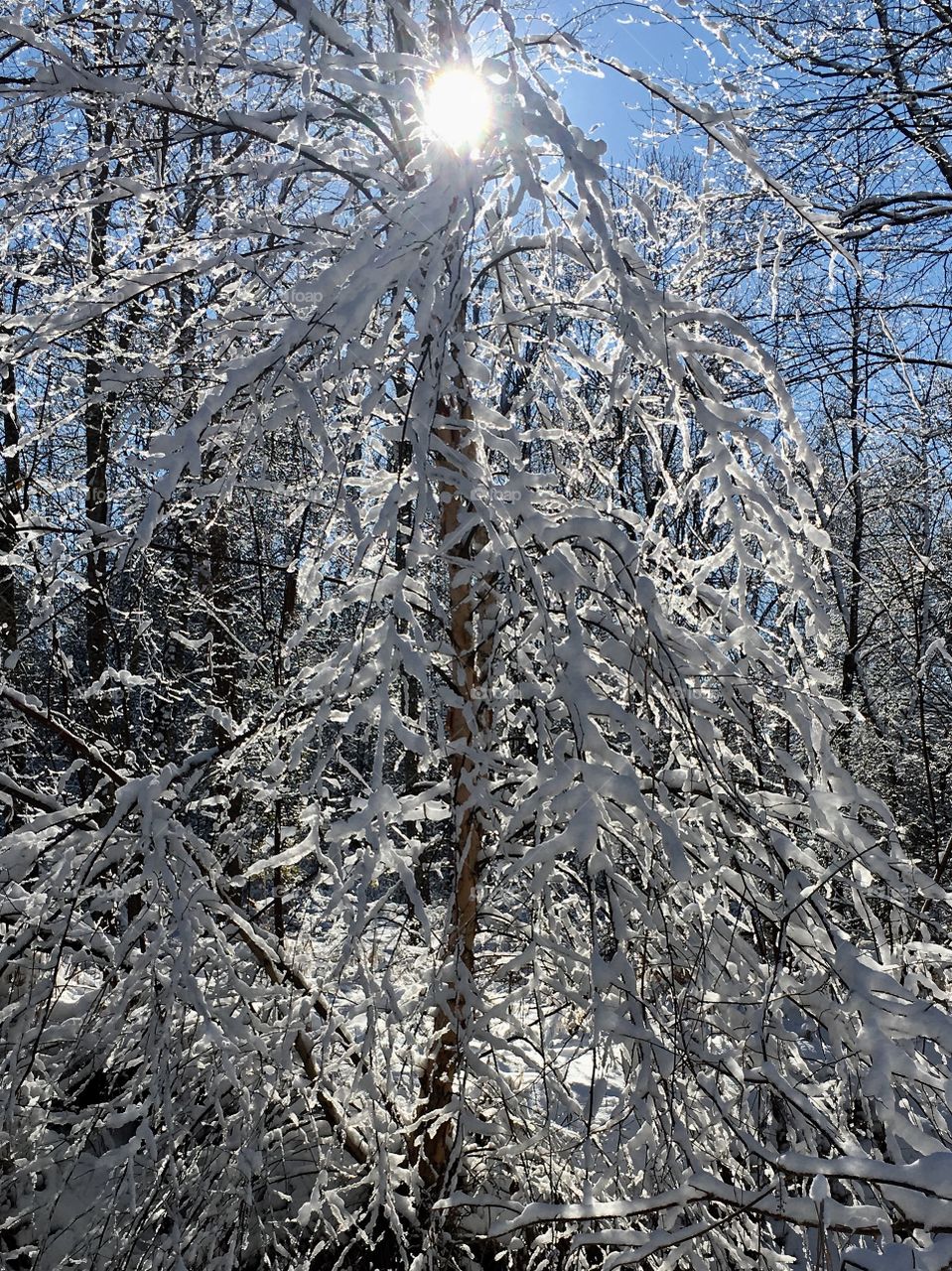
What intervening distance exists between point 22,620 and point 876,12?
266 inches

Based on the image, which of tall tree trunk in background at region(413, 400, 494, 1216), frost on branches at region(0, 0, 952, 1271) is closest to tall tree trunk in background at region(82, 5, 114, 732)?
frost on branches at region(0, 0, 952, 1271)

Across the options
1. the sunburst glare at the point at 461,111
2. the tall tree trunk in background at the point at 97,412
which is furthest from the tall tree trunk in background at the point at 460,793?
the tall tree trunk in background at the point at 97,412

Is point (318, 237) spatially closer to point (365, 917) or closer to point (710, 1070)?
point (365, 917)

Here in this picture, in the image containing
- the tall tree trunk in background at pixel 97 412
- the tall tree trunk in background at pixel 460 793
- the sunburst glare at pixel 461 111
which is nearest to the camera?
the sunburst glare at pixel 461 111

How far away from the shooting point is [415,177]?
2055mm

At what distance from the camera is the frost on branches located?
4.18 ft

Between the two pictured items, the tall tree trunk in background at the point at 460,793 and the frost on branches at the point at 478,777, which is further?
the tall tree trunk in background at the point at 460,793

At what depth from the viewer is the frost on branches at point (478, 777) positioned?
4.18 feet

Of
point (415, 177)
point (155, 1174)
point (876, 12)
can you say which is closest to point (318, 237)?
point (415, 177)

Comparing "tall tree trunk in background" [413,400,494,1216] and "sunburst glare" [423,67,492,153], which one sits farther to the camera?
"tall tree trunk in background" [413,400,494,1216]

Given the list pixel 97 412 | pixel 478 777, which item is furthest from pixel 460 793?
pixel 97 412

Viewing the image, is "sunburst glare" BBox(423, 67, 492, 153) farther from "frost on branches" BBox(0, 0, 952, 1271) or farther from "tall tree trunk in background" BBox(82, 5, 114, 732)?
"tall tree trunk in background" BBox(82, 5, 114, 732)

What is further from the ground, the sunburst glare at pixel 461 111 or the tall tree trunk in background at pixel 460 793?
the sunburst glare at pixel 461 111

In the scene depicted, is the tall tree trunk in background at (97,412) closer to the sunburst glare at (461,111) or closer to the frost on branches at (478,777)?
the frost on branches at (478,777)
